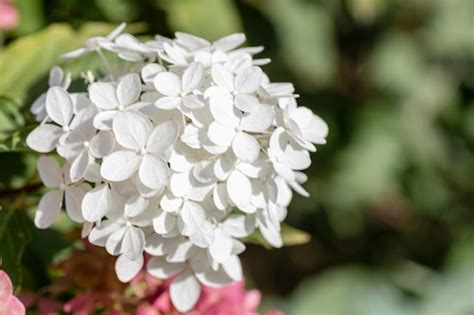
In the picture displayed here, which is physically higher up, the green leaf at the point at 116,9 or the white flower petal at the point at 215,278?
the green leaf at the point at 116,9

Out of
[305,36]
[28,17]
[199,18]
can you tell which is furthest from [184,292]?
[305,36]

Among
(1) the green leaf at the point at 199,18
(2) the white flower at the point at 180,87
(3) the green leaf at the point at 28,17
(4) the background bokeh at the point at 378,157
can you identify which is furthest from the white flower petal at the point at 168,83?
(4) the background bokeh at the point at 378,157

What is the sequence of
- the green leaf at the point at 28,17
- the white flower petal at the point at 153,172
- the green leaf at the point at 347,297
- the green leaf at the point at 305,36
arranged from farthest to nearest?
the green leaf at the point at 347,297
the green leaf at the point at 305,36
the green leaf at the point at 28,17
the white flower petal at the point at 153,172

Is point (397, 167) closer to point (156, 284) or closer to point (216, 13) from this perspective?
point (216, 13)

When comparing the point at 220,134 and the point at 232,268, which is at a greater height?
the point at 220,134

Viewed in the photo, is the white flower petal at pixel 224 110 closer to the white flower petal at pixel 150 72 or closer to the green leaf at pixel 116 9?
the white flower petal at pixel 150 72

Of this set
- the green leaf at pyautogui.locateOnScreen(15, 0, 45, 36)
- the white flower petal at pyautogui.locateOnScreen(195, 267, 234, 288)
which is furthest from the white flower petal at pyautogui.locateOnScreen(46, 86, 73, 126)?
the green leaf at pyautogui.locateOnScreen(15, 0, 45, 36)

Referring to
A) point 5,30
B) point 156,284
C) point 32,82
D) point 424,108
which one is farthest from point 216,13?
point 424,108

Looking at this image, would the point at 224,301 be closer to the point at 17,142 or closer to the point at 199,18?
the point at 17,142
